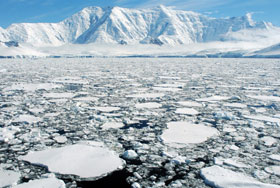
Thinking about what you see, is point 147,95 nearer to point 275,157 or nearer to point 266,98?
point 266,98

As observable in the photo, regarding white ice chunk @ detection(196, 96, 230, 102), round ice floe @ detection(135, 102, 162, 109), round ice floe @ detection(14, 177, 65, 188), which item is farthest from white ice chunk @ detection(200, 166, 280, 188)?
white ice chunk @ detection(196, 96, 230, 102)

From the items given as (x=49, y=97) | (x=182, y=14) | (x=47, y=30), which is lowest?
(x=49, y=97)

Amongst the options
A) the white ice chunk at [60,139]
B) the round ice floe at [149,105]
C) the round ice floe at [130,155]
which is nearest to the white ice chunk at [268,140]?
the round ice floe at [130,155]

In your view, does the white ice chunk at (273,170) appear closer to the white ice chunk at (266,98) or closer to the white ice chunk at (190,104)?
the white ice chunk at (190,104)

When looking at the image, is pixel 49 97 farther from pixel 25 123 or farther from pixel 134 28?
pixel 134 28

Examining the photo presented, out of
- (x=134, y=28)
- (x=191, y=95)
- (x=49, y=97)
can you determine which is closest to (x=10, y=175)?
(x=49, y=97)
